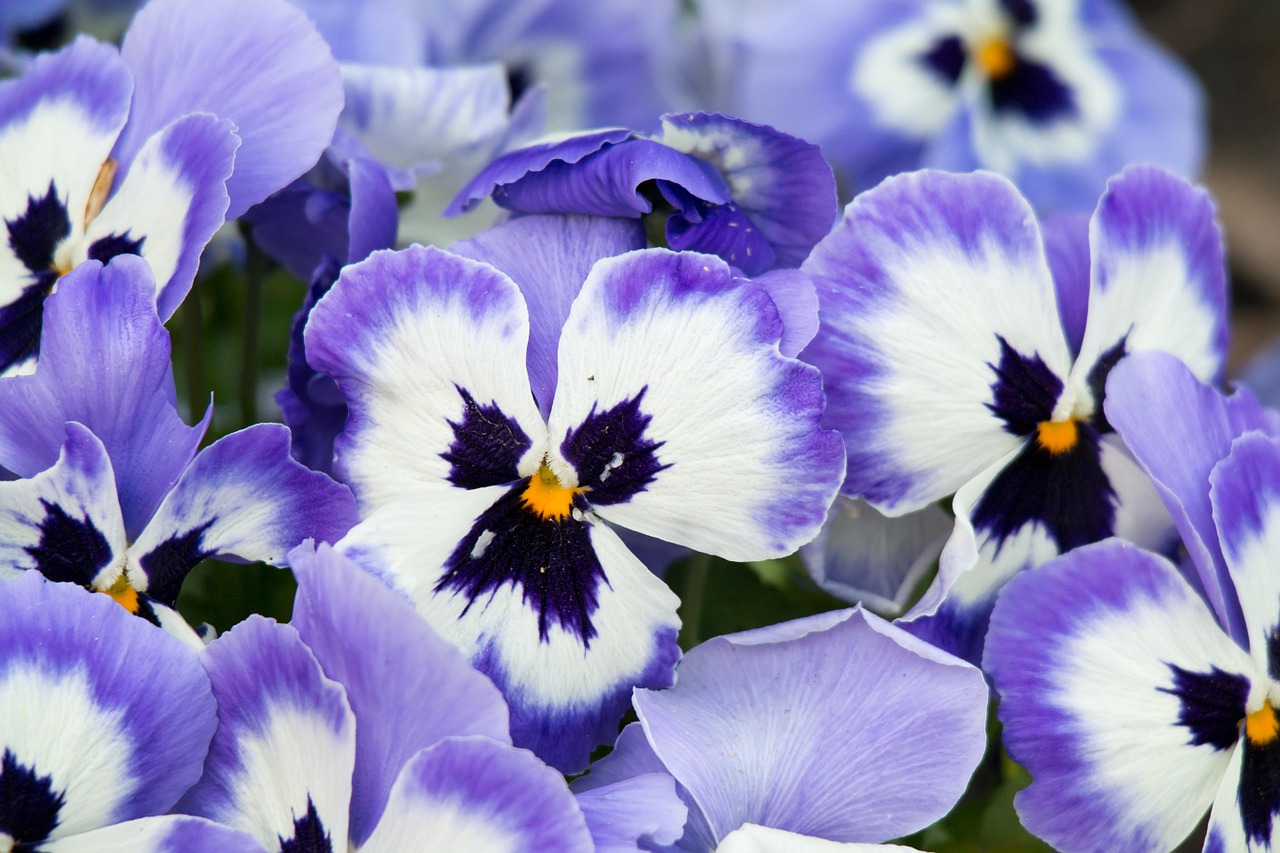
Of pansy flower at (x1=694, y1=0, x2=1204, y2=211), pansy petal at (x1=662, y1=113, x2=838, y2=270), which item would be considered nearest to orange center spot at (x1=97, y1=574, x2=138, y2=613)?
pansy petal at (x1=662, y1=113, x2=838, y2=270)

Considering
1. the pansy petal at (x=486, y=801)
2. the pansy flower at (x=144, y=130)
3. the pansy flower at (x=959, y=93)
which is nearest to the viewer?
the pansy petal at (x=486, y=801)

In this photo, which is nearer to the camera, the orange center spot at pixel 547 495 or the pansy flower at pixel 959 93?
the orange center spot at pixel 547 495

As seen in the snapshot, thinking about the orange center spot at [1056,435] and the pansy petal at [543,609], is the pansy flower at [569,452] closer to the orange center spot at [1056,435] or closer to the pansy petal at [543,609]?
the pansy petal at [543,609]

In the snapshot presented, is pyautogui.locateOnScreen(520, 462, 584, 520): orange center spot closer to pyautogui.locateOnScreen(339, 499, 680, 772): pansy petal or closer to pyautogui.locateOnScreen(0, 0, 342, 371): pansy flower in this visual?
pyautogui.locateOnScreen(339, 499, 680, 772): pansy petal

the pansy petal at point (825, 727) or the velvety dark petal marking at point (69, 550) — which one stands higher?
the velvety dark petal marking at point (69, 550)

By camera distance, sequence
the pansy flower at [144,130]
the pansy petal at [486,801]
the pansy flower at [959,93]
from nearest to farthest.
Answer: the pansy petal at [486,801], the pansy flower at [144,130], the pansy flower at [959,93]

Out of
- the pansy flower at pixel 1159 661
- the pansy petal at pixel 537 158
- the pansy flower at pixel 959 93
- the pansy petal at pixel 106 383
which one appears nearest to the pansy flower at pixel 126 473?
the pansy petal at pixel 106 383
